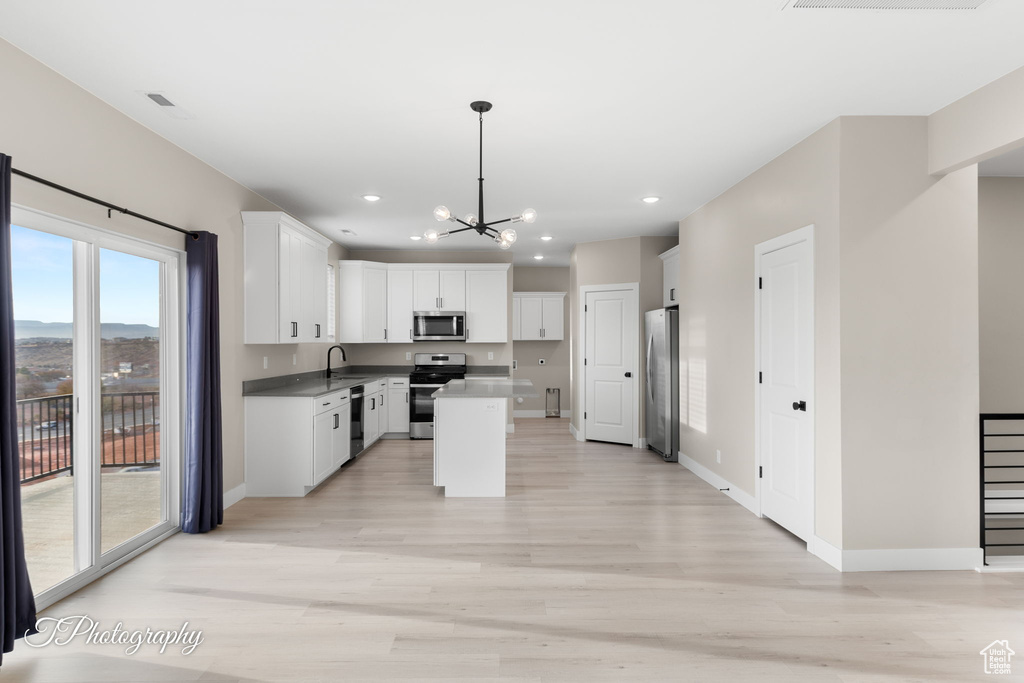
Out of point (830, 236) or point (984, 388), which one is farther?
point (984, 388)

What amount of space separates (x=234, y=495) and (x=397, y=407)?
3142mm

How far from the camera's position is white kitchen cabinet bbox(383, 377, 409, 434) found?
7.58 meters

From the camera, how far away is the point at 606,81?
2.85 m

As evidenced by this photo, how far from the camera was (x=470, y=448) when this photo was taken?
4.82 meters

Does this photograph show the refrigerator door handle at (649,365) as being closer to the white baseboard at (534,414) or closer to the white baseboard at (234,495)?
the white baseboard at (534,414)

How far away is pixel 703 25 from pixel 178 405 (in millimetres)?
3942

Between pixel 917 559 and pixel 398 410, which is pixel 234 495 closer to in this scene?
pixel 398 410

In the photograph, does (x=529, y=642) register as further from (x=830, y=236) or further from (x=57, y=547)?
(x=830, y=236)

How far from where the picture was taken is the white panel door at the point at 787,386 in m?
3.59

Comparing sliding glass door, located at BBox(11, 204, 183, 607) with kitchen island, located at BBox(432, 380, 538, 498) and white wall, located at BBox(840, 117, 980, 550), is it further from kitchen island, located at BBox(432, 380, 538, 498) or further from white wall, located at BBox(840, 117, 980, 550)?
white wall, located at BBox(840, 117, 980, 550)

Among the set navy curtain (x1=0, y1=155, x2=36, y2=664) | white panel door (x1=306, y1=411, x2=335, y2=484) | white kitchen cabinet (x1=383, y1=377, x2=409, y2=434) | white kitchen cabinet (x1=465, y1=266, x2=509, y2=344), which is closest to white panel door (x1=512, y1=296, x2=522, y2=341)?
white kitchen cabinet (x1=465, y1=266, x2=509, y2=344)

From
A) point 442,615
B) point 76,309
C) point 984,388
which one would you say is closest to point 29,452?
point 76,309

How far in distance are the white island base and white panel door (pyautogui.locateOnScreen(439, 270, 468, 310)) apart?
306cm

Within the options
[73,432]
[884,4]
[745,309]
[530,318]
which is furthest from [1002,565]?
[530,318]
